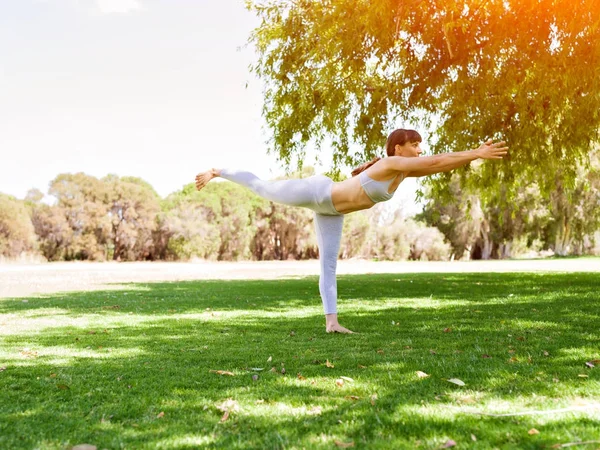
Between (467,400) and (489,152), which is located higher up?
(489,152)

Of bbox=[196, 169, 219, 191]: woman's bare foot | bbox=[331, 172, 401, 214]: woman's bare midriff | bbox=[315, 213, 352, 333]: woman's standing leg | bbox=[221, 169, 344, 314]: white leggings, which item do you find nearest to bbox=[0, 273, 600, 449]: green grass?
bbox=[315, 213, 352, 333]: woman's standing leg

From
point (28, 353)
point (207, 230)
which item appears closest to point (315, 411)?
point (28, 353)

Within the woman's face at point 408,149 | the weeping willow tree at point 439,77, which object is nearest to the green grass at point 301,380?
the woman's face at point 408,149

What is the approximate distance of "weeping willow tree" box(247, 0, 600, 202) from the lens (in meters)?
10.0

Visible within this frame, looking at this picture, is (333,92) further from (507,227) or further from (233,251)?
(233,251)

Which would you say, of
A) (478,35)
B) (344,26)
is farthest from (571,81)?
(344,26)

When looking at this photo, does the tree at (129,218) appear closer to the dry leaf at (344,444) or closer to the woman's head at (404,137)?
the woman's head at (404,137)

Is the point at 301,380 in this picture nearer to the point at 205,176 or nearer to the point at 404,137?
the point at 404,137

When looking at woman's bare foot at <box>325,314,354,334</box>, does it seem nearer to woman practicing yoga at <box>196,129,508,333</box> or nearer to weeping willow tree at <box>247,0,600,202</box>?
woman practicing yoga at <box>196,129,508,333</box>

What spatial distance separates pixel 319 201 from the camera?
5.71m

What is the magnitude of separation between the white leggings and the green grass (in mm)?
683

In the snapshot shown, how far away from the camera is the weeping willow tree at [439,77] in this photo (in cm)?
1001

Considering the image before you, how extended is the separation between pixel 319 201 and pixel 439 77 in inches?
280

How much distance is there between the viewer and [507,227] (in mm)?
49500
